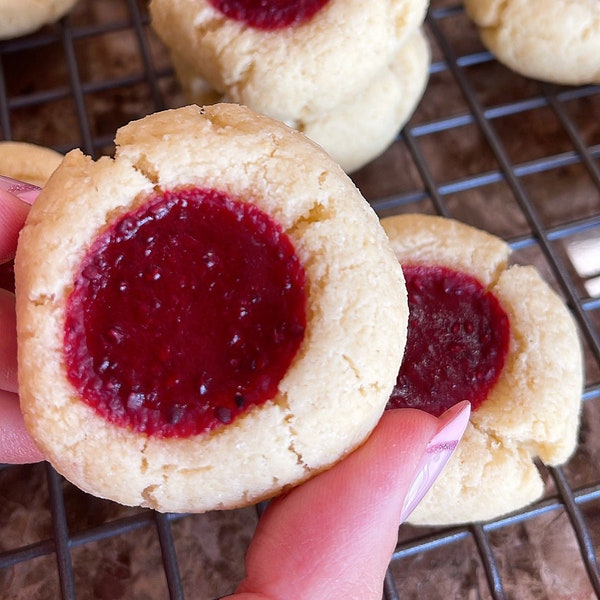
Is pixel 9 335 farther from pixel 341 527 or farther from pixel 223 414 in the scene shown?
pixel 341 527

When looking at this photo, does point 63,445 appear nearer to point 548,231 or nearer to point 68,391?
point 68,391

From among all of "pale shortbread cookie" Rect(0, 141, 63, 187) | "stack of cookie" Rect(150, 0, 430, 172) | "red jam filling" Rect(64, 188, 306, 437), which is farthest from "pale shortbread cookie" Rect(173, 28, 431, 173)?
"red jam filling" Rect(64, 188, 306, 437)

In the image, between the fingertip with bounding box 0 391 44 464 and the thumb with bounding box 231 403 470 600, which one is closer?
the thumb with bounding box 231 403 470 600

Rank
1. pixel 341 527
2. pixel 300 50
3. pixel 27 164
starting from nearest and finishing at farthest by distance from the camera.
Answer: pixel 341 527 < pixel 300 50 < pixel 27 164

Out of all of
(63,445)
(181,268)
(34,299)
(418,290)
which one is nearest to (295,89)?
(418,290)

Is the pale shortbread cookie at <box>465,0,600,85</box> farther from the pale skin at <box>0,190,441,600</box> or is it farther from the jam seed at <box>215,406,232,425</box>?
the jam seed at <box>215,406,232,425</box>

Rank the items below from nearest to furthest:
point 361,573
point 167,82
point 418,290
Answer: point 361,573, point 418,290, point 167,82

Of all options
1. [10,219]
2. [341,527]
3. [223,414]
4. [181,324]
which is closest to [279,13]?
[10,219]
